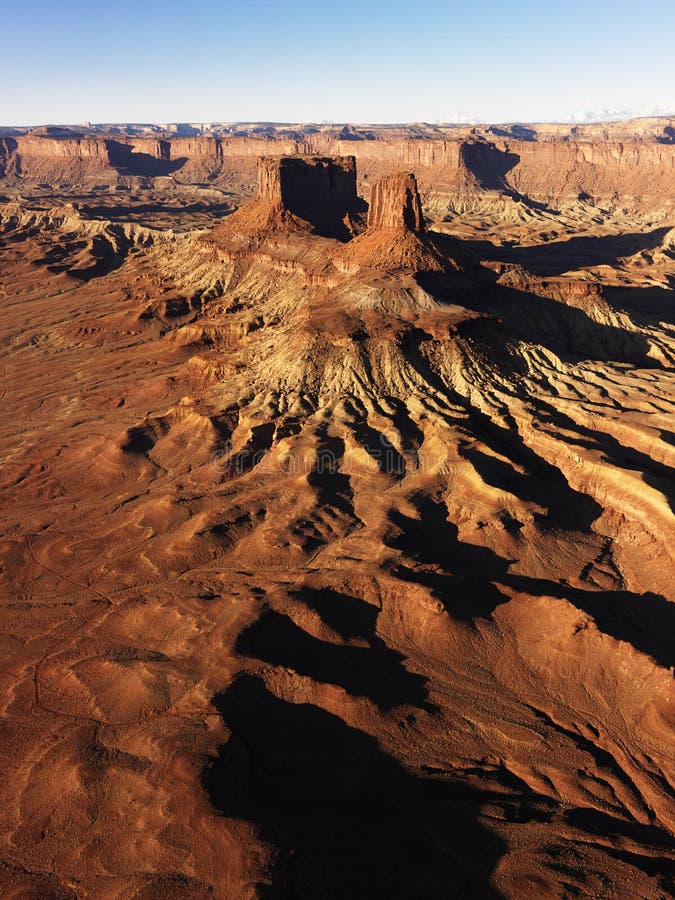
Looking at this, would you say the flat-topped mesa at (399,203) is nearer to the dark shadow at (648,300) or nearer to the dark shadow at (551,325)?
the dark shadow at (551,325)

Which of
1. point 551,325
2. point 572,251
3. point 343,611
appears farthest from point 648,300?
point 343,611

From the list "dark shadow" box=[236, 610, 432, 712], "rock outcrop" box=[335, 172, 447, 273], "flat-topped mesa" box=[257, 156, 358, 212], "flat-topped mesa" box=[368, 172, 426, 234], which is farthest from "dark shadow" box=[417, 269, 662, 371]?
"flat-topped mesa" box=[257, 156, 358, 212]

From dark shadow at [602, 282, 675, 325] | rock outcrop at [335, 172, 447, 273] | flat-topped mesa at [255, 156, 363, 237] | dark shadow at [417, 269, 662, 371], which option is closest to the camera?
dark shadow at [417, 269, 662, 371]

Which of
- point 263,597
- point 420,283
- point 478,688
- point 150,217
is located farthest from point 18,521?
point 150,217

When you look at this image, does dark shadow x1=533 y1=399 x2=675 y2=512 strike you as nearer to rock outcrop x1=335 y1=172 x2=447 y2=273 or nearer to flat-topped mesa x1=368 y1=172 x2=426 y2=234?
rock outcrop x1=335 y1=172 x2=447 y2=273

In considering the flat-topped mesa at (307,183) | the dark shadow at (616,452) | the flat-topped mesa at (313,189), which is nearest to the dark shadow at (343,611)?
the dark shadow at (616,452)

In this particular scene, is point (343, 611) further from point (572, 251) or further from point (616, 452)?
point (572, 251)

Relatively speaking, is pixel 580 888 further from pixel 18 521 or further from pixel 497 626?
pixel 18 521
